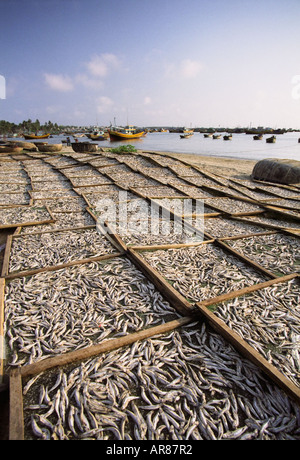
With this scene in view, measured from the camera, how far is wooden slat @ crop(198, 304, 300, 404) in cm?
Answer: 216

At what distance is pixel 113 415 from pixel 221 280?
2.59 metres

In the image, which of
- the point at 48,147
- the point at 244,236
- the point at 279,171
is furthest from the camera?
the point at 48,147

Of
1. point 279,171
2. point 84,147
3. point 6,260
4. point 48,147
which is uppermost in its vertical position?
point 48,147

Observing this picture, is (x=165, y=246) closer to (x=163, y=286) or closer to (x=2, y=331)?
(x=163, y=286)

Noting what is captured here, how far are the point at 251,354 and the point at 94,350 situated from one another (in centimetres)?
164

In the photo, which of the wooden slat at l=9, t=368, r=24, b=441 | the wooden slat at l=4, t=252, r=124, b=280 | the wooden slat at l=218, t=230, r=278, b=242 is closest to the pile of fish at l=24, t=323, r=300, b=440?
the wooden slat at l=9, t=368, r=24, b=441

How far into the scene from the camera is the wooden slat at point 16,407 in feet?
6.09

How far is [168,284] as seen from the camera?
12.3 ft

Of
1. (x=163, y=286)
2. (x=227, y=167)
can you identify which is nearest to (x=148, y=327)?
(x=163, y=286)

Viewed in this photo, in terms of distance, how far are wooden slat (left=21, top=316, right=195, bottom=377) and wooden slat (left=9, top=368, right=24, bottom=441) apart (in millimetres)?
99

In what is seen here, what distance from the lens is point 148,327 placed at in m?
3.14

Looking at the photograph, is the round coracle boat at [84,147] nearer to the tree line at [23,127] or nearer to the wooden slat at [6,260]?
the wooden slat at [6,260]
